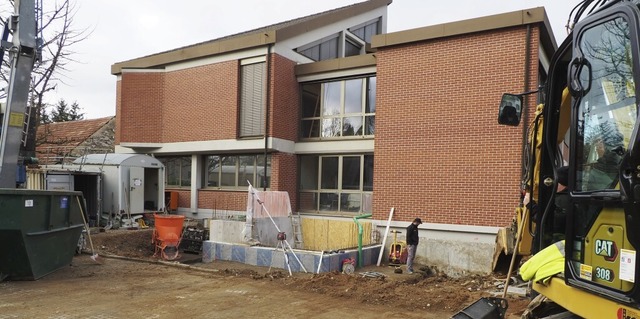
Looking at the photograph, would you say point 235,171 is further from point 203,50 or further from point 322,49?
point 322,49

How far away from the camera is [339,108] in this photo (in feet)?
53.0

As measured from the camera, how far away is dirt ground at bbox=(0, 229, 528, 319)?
24.5 ft

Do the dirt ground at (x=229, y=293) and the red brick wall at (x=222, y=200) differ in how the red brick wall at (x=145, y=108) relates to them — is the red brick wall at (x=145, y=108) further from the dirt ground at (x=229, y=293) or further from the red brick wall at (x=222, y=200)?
the dirt ground at (x=229, y=293)

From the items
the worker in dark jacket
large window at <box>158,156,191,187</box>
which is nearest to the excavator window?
the worker in dark jacket

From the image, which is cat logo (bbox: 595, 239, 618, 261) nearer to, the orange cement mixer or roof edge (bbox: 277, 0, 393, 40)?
the orange cement mixer

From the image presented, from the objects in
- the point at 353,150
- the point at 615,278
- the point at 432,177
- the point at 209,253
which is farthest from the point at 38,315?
the point at 353,150

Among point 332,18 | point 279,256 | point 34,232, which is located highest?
point 332,18

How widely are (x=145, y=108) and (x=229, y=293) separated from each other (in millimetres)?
12111

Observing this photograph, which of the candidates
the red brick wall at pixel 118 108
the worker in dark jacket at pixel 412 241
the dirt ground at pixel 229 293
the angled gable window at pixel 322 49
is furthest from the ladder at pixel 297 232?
the red brick wall at pixel 118 108

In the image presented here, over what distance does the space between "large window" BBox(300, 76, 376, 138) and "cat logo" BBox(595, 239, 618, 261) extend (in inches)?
493

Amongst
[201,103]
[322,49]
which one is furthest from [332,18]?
[201,103]

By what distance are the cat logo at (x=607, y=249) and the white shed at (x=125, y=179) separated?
16644 millimetres

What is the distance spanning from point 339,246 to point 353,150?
3495 millimetres

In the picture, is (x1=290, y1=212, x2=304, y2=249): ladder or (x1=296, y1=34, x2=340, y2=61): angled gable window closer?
(x1=290, y1=212, x2=304, y2=249): ladder
